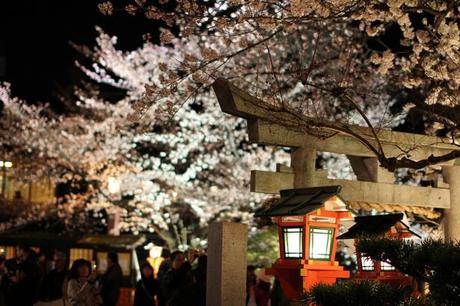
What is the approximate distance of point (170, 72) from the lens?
9.91 metres

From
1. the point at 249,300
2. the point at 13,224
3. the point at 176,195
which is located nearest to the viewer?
the point at 249,300

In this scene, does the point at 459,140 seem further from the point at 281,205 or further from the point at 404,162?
the point at 281,205

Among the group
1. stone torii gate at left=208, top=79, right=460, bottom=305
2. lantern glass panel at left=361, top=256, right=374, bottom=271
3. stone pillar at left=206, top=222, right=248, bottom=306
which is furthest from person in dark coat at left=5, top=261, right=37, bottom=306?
lantern glass panel at left=361, top=256, right=374, bottom=271

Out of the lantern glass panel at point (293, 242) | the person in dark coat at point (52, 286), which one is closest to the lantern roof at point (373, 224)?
the lantern glass panel at point (293, 242)

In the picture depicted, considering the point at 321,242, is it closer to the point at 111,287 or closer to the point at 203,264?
the point at 203,264

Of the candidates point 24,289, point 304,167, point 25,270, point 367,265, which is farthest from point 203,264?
point 25,270

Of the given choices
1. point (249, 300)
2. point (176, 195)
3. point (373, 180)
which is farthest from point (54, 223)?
point (373, 180)

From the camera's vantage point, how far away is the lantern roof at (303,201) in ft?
29.4

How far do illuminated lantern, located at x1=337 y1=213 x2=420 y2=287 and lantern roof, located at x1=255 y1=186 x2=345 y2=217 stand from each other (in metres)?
0.53

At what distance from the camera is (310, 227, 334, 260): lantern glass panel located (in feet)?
30.0

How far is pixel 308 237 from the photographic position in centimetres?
909

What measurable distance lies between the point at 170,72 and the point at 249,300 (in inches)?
210

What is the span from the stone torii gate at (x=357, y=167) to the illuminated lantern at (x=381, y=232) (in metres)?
1.12

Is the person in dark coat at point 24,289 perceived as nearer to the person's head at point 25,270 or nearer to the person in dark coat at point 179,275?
the person's head at point 25,270
